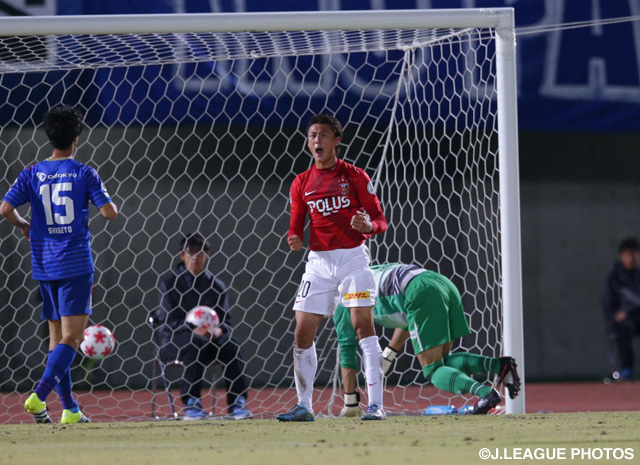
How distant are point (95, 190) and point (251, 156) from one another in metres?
4.94

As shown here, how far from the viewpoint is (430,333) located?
5.80m

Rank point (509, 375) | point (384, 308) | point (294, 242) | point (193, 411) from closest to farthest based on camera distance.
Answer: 1. point (294, 242)
2. point (509, 375)
3. point (384, 308)
4. point (193, 411)

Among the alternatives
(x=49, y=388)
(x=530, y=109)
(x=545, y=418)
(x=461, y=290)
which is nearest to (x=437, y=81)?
A: (x=530, y=109)

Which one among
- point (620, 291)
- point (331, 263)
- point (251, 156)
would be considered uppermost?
point (251, 156)

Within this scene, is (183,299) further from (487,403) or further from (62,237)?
(487,403)

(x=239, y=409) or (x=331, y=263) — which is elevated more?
(x=331, y=263)

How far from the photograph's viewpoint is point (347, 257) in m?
5.23

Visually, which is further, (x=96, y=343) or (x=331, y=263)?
(x=96, y=343)

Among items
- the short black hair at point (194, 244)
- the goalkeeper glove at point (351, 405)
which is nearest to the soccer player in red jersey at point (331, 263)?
the goalkeeper glove at point (351, 405)

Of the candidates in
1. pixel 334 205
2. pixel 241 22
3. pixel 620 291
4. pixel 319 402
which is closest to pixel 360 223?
pixel 334 205

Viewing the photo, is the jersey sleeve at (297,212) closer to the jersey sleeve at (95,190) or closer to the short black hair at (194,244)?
the jersey sleeve at (95,190)

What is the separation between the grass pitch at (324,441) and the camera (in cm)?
353

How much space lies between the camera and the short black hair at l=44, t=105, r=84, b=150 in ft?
17.7

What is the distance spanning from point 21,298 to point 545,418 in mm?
6110
